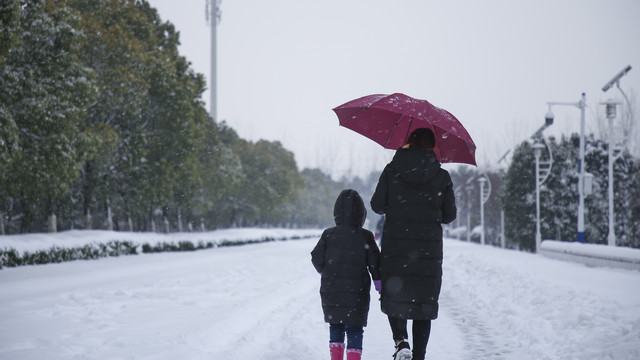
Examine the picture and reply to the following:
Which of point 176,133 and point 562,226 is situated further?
point 562,226

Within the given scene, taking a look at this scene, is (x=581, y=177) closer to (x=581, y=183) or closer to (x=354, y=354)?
(x=581, y=183)

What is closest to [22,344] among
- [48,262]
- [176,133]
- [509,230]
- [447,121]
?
[447,121]

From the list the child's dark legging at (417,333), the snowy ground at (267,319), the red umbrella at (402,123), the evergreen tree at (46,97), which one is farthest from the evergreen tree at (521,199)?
the child's dark legging at (417,333)

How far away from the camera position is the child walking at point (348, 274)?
5098 millimetres

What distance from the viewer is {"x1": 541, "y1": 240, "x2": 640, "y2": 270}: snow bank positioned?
16.5 metres

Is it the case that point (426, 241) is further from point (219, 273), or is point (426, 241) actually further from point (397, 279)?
point (219, 273)

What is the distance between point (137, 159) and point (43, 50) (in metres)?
8.79

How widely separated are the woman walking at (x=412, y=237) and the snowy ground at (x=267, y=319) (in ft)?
5.16

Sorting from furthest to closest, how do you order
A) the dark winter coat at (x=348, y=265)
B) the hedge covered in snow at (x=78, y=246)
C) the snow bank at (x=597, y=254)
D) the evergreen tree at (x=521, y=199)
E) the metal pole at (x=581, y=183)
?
the evergreen tree at (x=521, y=199), the metal pole at (x=581, y=183), the hedge covered in snow at (x=78, y=246), the snow bank at (x=597, y=254), the dark winter coat at (x=348, y=265)

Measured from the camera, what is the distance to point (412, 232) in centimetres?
479

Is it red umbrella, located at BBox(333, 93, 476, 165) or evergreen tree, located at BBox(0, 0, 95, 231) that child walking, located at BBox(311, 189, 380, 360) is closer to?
red umbrella, located at BBox(333, 93, 476, 165)

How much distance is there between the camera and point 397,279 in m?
4.82

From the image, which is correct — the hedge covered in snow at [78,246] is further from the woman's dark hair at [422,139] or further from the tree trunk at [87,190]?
the woman's dark hair at [422,139]

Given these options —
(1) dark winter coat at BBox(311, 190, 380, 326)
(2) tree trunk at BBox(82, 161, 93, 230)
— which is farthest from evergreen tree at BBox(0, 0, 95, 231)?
(1) dark winter coat at BBox(311, 190, 380, 326)
